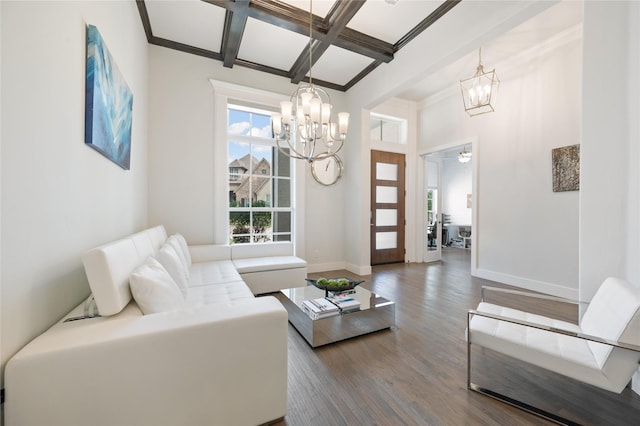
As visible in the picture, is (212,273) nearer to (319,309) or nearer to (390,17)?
(319,309)

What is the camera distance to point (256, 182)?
4.10m

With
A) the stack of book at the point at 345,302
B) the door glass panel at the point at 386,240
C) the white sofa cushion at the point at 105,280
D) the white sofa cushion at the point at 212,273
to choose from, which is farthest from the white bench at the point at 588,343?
the door glass panel at the point at 386,240

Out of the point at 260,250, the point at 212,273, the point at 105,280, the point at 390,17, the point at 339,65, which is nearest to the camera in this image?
the point at 105,280

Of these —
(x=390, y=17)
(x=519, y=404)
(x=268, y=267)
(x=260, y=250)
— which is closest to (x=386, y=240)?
(x=260, y=250)

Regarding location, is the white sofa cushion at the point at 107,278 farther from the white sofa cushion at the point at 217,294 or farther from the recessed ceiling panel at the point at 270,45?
the recessed ceiling panel at the point at 270,45

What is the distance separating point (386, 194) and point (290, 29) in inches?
134

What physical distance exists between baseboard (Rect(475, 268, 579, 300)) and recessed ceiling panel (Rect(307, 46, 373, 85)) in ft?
→ 12.8

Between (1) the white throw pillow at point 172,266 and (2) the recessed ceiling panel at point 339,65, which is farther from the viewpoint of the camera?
(2) the recessed ceiling panel at point 339,65

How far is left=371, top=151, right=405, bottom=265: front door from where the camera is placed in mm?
5129

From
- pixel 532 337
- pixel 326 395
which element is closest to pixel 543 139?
pixel 532 337

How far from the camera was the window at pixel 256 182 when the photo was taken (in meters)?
3.97

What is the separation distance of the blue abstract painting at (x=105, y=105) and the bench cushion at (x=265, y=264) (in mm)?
1675

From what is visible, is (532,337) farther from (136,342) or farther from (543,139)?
(543,139)

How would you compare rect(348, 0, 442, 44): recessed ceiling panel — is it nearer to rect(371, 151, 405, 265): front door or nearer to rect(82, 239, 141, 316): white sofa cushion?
rect(371, 151, 405, 265): front door
